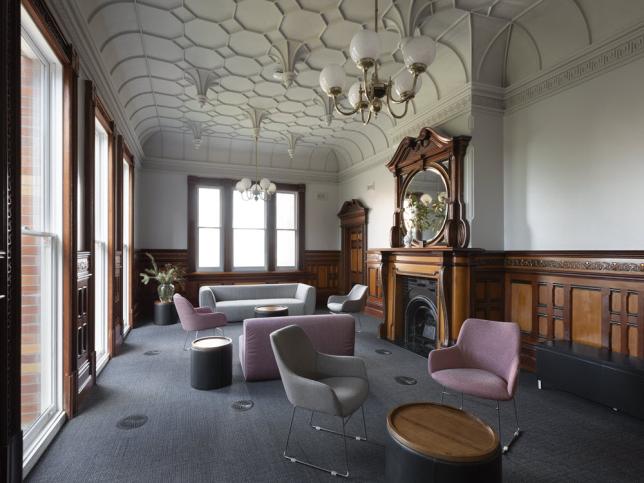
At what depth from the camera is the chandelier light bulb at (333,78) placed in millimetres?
2828

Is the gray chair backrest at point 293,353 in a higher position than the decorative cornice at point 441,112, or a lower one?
lower

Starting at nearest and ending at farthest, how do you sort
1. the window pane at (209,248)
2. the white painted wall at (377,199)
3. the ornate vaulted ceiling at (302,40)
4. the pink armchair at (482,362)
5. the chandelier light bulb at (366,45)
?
the chandelier light bulb at (366,45)
the pink armchair at (482,362)
the ornate vaulted ceiling at (302,40)
the white painted wall at (377,199)
the window pane at (209,248)

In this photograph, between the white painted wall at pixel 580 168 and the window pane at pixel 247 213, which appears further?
the window pane at pixel 247 213

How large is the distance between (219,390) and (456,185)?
12.3ft

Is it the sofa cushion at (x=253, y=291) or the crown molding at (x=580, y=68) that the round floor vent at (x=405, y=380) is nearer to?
the crown molding at (x=580, y=68)

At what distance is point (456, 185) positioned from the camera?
4.84m

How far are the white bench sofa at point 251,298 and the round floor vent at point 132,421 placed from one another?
3.55 m

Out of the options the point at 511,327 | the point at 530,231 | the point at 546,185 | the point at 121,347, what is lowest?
the point at 121,347

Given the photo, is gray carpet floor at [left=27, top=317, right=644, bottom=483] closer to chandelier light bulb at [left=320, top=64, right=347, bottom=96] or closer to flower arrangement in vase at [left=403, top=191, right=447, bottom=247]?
flower arrangement in vase at [left=403, top=191, right=447, bottom=247]

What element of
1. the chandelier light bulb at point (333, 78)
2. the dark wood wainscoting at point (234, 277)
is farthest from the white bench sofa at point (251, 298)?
the chandelier light bulb at point (333, 78)

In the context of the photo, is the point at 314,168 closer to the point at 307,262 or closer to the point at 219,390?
the point at 307,262

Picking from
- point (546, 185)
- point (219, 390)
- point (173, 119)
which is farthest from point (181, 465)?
point (173, 119)

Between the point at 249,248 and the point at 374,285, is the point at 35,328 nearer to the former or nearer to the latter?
the point at 374,285

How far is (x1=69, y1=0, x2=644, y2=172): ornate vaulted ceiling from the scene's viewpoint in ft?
12.3
